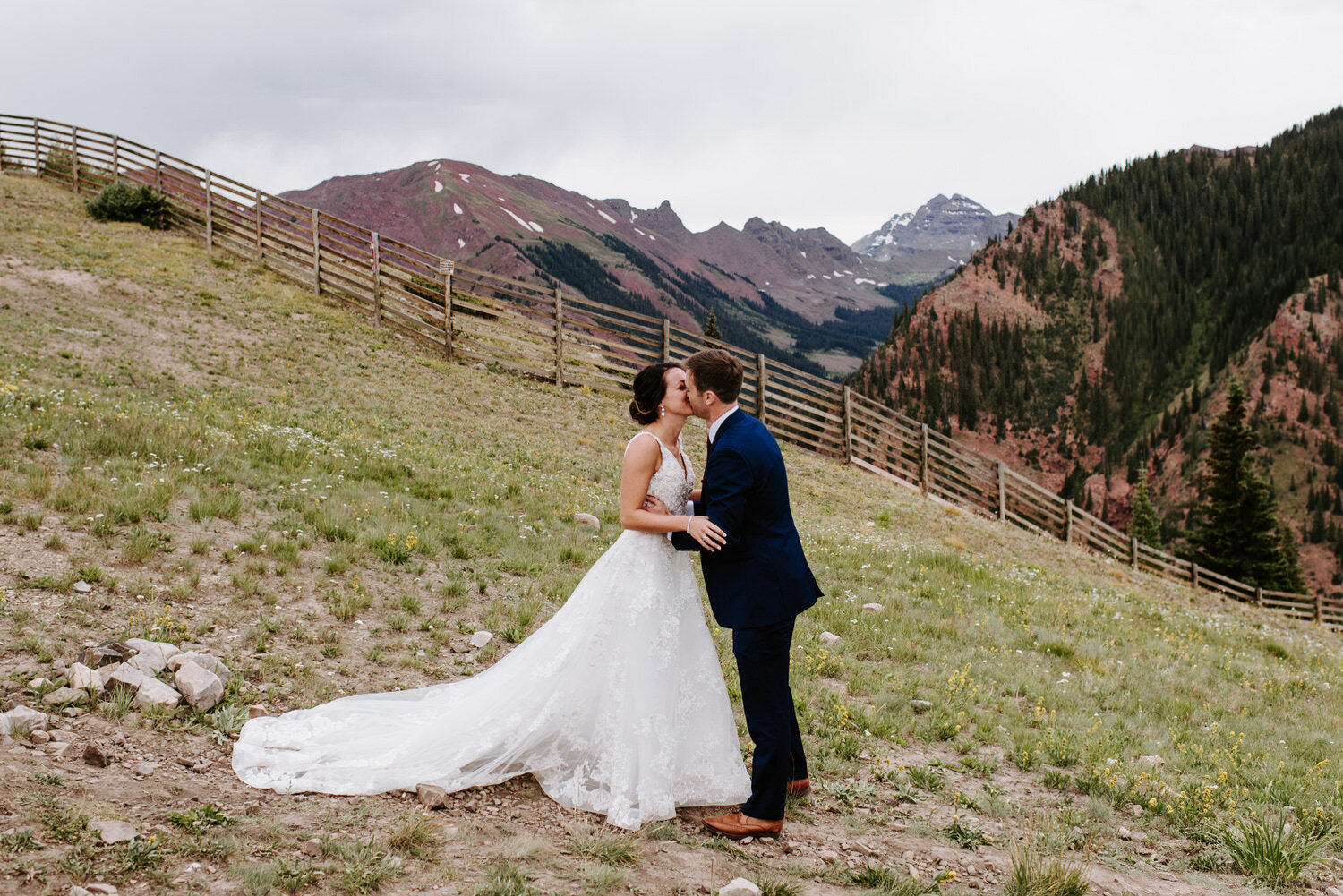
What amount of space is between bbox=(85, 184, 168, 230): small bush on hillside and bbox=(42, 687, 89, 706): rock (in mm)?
26518

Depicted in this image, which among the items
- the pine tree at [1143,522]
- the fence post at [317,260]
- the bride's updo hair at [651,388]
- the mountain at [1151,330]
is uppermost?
the mountain at [1151,330]

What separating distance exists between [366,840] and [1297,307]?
169m

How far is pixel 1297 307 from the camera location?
5143 inches

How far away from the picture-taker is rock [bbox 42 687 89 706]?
429 centimetres

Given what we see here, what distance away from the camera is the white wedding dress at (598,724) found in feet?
13.3

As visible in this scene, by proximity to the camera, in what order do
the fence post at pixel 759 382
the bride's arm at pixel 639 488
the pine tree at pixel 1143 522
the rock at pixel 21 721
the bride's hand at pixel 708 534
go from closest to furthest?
1. the bride's hand at pixel 708 534
2. the rock at pixel 21 721
3. the bride's arm at pixel 639 488
4. the fence post at pixel 759 382
5. the pine tree at pixel 1143 522

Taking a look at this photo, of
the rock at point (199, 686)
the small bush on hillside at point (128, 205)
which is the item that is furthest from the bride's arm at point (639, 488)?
the small bush on hillside at point (128, 205)

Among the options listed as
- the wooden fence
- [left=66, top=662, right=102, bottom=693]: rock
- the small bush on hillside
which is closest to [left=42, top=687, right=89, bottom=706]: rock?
[left=66, top=662, right=102, bottom=693]: rock

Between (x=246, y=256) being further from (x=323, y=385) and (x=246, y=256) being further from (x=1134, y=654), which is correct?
(x=1134, y=654)

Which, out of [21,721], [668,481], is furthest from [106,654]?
[668,481]

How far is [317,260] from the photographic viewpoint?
22828 millimetres

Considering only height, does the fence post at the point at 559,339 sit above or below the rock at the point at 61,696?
above

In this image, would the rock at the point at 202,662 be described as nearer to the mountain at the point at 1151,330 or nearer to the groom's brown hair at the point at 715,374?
the groom's brown hair at the point at 715,374

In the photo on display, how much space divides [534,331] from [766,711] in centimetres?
1860
